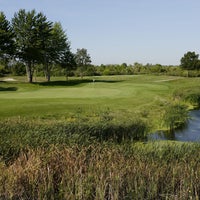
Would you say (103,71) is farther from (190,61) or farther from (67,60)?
(67,60)

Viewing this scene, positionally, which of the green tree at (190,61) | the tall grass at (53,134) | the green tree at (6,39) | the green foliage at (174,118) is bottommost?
the green foliage at (174,118)

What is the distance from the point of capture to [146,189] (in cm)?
523

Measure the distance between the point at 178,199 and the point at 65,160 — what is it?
231 centimetres

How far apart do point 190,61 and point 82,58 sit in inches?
1106

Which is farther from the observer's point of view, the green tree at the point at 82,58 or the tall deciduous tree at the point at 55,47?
the green tree at the point at 82,58

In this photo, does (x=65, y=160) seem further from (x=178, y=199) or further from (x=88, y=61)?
(x=88, y=61)

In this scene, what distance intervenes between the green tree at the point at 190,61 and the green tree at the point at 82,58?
993 inches

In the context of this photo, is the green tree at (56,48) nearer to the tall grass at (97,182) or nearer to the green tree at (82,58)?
the green tree at (82,58)

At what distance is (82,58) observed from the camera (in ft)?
225

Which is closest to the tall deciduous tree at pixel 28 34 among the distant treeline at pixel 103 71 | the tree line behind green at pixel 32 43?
the tree line behind green at pixel 32 43

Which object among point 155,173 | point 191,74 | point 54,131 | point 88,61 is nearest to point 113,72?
point 88,61

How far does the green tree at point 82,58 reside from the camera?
6794cm

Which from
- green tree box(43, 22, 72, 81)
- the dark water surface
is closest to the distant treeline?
green tree box(43, 22, 72, 81)

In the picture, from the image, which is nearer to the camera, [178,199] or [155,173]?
[178,199]
